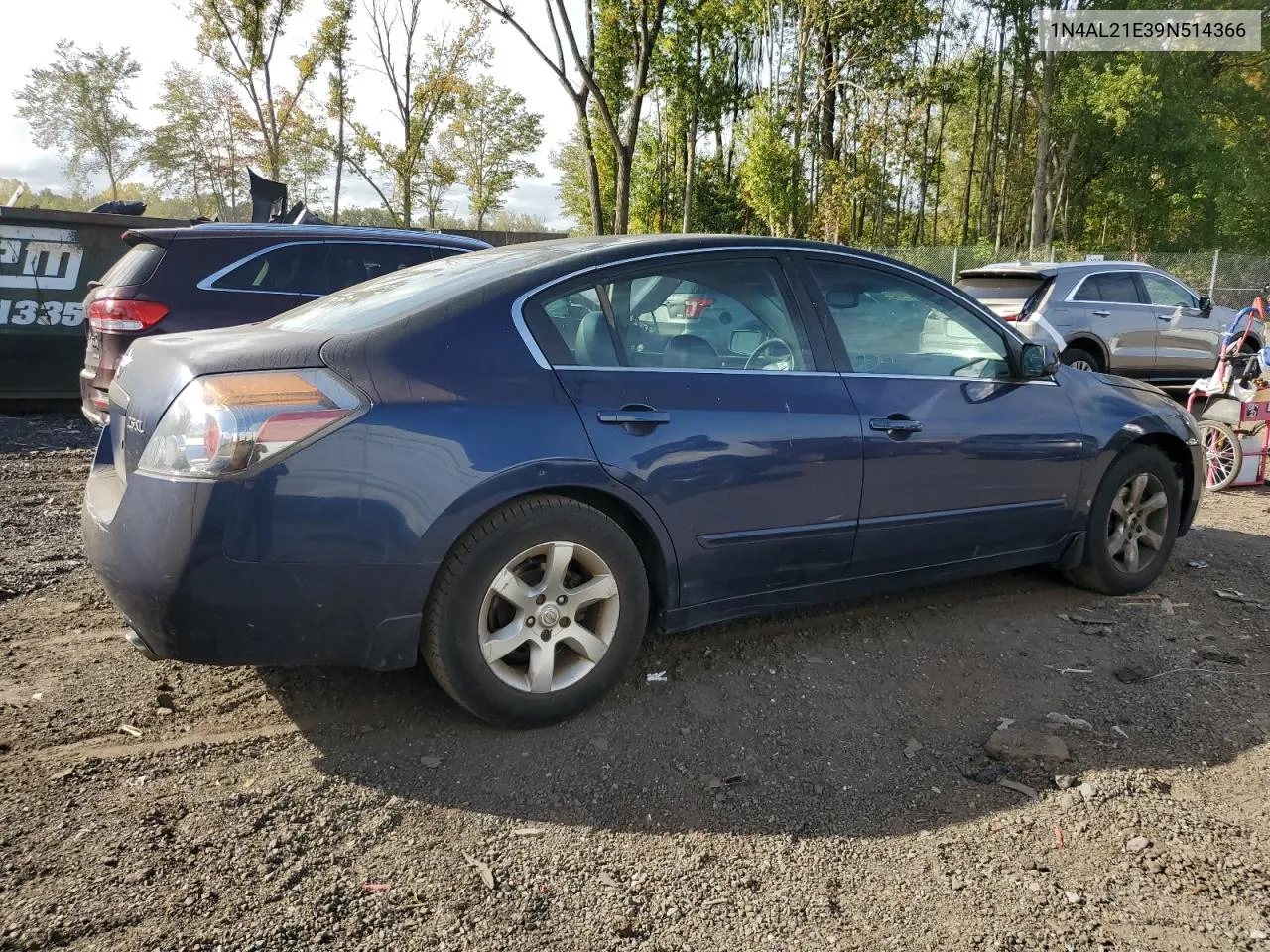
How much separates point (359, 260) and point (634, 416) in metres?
5.37

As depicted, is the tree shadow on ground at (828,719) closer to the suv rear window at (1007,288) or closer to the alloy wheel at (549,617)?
the alloy wheel at (549,617)

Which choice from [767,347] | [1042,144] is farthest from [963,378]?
[1042,144]

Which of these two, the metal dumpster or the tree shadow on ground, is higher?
the metal dumpster

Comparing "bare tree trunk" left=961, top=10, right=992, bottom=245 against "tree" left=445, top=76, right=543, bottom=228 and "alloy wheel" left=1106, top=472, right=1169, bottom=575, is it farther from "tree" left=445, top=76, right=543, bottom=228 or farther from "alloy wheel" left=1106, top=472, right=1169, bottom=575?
"alloy wheel" left=1106, top=472, right=1169, bottom=575

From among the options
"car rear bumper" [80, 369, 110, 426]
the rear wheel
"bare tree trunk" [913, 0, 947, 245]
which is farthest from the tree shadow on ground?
"bare tree trunk" [913, 0, 947, 245]

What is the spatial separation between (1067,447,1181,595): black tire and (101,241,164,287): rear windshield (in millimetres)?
6392

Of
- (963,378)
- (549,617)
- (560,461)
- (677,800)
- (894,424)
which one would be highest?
(963,378)

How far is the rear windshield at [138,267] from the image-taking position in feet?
22.2

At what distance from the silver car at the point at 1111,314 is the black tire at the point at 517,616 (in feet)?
29.7

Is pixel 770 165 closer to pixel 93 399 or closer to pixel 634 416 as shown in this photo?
pixel 93 399

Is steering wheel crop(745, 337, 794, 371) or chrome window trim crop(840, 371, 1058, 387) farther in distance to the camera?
chrome window trim crop(840, 371, 1058, 387)

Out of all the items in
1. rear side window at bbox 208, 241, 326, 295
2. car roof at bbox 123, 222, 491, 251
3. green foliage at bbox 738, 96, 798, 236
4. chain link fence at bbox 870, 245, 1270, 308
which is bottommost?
rear side window at bbox 208, 241, 326, 295

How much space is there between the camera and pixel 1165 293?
11922 mm

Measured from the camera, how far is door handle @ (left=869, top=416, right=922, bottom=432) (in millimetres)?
3594
